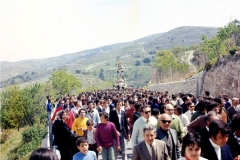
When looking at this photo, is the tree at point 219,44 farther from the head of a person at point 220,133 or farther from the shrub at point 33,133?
the head of a person at point 220,133

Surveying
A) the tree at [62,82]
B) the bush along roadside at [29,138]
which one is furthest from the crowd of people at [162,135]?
the tree at [62,82]

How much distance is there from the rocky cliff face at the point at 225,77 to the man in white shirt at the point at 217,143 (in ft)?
→ 67.7

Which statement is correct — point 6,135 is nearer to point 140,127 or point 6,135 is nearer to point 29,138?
point 29,138

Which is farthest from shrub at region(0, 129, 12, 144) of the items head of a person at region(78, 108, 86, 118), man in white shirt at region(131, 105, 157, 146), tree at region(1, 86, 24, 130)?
man in white shirt at region(131, 105, 157, 146)

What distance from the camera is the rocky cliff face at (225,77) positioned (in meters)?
24.3

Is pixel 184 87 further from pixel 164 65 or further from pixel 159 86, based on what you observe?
pixel 164 65

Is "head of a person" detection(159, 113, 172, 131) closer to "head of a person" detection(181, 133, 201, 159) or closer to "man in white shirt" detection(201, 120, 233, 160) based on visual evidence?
"man in white shirt" detection(201, 120, 233, 160)

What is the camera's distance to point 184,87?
38.6 meters

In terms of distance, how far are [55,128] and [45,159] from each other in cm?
474

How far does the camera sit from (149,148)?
15.2 ft

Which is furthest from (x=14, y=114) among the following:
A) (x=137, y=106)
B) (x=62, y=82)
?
(x=62, y=82)

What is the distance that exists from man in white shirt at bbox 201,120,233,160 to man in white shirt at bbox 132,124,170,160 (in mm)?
764

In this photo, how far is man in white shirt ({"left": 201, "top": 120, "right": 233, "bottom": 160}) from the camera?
4023mm

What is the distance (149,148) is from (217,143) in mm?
1030
